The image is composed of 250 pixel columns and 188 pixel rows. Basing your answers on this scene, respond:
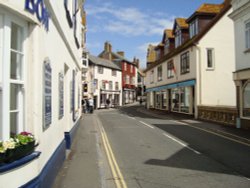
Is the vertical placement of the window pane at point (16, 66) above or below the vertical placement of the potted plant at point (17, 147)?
above

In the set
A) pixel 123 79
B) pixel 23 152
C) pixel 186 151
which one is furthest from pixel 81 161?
pixel 123 79

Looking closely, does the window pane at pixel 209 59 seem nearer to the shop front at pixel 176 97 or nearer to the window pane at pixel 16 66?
the shop front at pixel 176 97

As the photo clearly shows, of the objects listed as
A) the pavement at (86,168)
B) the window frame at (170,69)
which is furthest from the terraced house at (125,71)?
the pavement at (86,168)

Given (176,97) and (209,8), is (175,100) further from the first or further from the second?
(209,8)

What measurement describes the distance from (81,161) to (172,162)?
106 inches

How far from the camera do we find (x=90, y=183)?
255 inches

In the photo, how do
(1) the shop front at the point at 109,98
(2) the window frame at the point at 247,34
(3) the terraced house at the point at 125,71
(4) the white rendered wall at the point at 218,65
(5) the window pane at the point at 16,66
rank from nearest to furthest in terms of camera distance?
(5) the window pane at the point at 16,66 → (2) the window frame at the point at 247,34 → (4) the white rendered wall at the point at 218,65 → (1) the shop front at the point at 109,98 → (3) the terraced house at the point at 125,71

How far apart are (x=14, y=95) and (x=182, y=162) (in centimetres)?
565

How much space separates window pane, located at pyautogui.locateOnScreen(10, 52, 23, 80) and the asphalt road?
336 centimetres

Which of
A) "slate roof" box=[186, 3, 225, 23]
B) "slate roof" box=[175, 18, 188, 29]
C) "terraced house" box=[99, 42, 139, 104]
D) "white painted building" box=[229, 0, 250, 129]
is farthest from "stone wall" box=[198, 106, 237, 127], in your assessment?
"terraced house" box=[99, 42, 139, 104]

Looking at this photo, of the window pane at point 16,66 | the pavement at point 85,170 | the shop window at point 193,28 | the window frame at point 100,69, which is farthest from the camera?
the window frame at point 100,69

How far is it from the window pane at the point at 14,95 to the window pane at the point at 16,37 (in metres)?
0.58

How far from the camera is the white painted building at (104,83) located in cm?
4869

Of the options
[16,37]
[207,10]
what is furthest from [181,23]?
[16,37]
